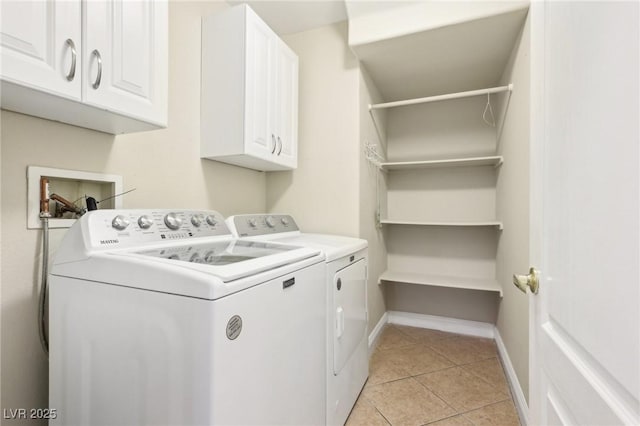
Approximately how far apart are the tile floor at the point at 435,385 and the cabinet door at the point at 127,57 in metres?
1.84

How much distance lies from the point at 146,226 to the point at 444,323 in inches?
108

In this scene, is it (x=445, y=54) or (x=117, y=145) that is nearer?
(x=117, y=145)

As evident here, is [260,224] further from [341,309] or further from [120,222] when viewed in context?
[120,222]

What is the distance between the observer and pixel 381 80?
8.60 feet

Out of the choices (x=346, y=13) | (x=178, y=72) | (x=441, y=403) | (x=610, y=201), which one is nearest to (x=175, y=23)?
(x=178, y=72)

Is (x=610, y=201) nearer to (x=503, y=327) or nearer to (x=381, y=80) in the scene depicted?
(x=503, y=327)

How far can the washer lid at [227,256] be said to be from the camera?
0.82 meters

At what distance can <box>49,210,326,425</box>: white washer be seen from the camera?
734 mm

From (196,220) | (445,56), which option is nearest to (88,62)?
(196,220)

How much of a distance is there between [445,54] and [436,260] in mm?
1827

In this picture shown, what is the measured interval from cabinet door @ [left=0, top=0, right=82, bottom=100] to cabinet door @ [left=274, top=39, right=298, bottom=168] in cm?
115

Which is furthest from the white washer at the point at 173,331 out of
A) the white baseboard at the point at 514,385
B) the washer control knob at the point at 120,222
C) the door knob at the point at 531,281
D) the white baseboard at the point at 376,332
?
the white baseboard at the point at 376,332

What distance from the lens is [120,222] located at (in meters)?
1.09

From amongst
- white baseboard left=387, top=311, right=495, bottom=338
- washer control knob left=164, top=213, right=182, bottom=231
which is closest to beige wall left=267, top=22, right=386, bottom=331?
white baseboard left=387, top=311, right=495, bottom=338
